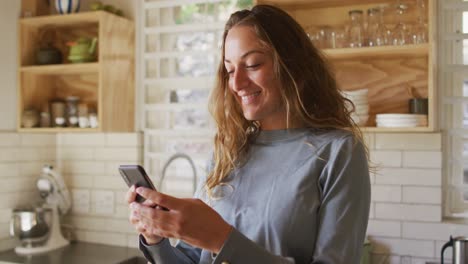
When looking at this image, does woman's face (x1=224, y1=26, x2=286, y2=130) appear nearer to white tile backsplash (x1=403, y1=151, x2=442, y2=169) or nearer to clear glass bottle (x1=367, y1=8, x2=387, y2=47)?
clear glass bottle (x1=367, y1=8, x2=387, y2=47)

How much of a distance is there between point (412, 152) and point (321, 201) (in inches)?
57.4

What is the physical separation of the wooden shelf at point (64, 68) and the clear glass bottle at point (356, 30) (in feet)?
4.51

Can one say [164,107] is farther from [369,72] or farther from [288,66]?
[288,66]

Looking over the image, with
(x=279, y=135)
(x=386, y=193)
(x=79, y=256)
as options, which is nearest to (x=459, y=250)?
(x=386, y=193)

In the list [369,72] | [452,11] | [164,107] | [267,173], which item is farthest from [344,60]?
[267,173]

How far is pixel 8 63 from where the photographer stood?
3.09m

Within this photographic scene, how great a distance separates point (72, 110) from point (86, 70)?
0.26 m

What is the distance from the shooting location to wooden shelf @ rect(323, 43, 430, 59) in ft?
7.59

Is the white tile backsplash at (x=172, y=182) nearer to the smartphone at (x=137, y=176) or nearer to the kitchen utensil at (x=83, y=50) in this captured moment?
the kitchen utensil at (x=83, y=50)

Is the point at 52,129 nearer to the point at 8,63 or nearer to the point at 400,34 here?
the point at 8,63

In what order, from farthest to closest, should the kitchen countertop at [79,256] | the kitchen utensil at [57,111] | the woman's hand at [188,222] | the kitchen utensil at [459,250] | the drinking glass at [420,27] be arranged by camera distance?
1. the kitchen utensil at [57,111]
2. the kitchen countertop at [79,256]
3. the drinking glass at [420,27]
4. the kitchen utensil at [459,250]
5. the woman's hand at [188,222]

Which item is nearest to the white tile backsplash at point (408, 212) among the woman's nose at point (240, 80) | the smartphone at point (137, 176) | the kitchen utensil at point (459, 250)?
the kitchen utensil at point (459, 250)

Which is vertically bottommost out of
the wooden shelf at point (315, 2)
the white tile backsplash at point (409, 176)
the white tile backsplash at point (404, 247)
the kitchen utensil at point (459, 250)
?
the white tile backsplash at point (404, 247)

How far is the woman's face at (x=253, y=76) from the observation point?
131 centimetres
